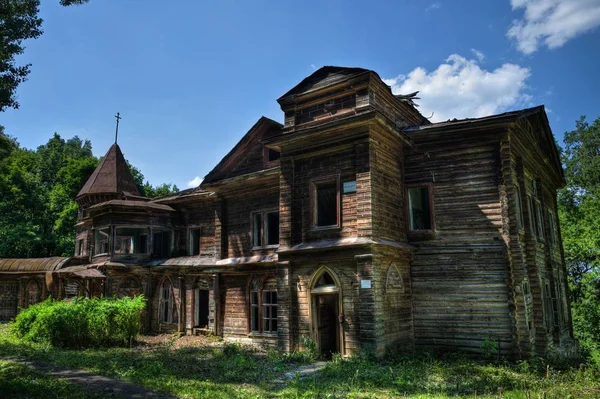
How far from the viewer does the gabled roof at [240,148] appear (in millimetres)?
19562

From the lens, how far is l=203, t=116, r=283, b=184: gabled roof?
19.6 metres

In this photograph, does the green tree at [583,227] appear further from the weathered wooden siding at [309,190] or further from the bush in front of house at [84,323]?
the bush in front of house at [84,323]

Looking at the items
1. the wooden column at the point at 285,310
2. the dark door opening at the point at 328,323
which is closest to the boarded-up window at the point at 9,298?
the wooden column at the point at 285,310

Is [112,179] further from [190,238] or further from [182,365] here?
[182,365]

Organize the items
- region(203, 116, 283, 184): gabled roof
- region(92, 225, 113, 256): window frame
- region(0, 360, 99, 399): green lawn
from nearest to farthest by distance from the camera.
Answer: region(0, 360, 99, 399): green lawn → region(203, 116, 283, 184): gabled roof → region(92, 225, 113, 256): window frame

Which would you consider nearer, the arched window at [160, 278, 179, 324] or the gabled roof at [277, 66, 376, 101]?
the gabled roof at [277, 66, 376, 101]

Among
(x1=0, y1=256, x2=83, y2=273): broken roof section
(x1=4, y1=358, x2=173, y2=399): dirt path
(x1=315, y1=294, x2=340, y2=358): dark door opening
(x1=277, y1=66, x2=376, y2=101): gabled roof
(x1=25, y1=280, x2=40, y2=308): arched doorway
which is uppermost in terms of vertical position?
(x1=277, y1=66, x2=376, y2=101): gabled roof

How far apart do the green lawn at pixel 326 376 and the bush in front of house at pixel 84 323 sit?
84 cm

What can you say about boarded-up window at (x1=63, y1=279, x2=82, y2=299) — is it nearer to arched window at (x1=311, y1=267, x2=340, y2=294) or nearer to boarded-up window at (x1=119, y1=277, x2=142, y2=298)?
boarded-up window at (x1=119, y1=277, x2=142, y2=298)

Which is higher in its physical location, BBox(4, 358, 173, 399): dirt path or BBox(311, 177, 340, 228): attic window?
BBox(311, 177, 340, 228): attic window

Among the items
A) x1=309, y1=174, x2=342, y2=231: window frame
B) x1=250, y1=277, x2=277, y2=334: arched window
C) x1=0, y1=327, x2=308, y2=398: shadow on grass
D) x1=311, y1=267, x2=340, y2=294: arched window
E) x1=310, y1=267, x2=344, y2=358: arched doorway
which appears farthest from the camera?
x1=250, y1=277, x2=277, y2=334: arched window

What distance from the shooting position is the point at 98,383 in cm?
1032

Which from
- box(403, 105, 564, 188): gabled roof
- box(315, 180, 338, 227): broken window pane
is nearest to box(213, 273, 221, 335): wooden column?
box(315, 180, 338, 227): broken window pane

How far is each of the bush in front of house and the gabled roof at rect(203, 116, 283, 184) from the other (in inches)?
245
